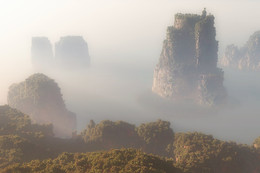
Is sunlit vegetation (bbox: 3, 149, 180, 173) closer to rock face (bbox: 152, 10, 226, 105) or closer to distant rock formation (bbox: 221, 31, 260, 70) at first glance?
rock face (bbox: 152, 10, 226, 105)

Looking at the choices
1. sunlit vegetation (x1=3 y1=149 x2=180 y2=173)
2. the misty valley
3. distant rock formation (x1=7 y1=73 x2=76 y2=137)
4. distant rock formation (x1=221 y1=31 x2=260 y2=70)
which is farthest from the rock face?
sunlit vegetation (x1=3 y1=149 x2=180 y2=173)

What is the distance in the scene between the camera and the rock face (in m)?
109

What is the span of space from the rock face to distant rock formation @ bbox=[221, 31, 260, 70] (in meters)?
80.8

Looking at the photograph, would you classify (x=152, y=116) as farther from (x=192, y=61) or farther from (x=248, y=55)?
(x=248, y=55)

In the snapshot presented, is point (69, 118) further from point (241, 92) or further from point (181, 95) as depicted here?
point (241, 92)

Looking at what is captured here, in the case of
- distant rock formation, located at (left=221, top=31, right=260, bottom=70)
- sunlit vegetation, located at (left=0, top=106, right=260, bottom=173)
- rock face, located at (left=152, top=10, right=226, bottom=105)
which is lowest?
sunlit vegetation, located at (left=0, top=106, right=260, bottom=173)

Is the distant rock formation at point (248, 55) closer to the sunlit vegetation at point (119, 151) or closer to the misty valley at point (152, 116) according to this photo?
the misty valley at point (152, 116)

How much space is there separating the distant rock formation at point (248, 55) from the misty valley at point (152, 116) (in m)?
0.70

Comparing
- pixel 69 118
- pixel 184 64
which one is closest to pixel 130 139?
pixel 69 118

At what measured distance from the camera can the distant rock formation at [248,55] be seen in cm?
17850

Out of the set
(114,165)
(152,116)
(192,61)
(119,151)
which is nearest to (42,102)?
(152,116)

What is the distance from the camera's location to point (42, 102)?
76000mm

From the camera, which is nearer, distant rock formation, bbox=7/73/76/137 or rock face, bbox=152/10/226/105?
distant rock formation, bbox=7/73/76/137

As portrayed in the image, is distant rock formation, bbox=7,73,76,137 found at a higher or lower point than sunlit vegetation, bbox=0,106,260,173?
higher
